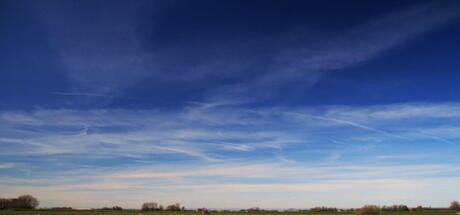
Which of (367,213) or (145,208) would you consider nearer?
(367,213)

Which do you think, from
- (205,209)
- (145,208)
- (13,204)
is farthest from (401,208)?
(13,204)

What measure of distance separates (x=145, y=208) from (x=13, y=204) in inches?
1184

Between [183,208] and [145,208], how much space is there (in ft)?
30.2

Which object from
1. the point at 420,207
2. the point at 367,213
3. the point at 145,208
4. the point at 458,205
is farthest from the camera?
the point at 145,208

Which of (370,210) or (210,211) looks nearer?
(370,210)

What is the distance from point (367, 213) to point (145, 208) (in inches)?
2754

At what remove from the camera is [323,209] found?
10031 centimetres

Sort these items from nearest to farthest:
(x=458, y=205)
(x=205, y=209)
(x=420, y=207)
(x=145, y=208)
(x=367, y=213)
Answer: (x=367, y=213) → (x=205, y=209) → (x=458, y=205) → (x=420, y=207) → (x=145, y=208)

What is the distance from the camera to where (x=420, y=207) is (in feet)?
336

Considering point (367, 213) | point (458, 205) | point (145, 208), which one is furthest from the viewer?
point (145, 208)

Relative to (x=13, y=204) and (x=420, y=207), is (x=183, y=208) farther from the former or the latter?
(x=420, y=207)

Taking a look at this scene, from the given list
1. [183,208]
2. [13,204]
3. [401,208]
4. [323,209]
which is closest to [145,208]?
[183,208]

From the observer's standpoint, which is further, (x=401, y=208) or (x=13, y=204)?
(x=13, y=204)

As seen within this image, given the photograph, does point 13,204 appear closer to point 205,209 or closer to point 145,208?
point 145,208
